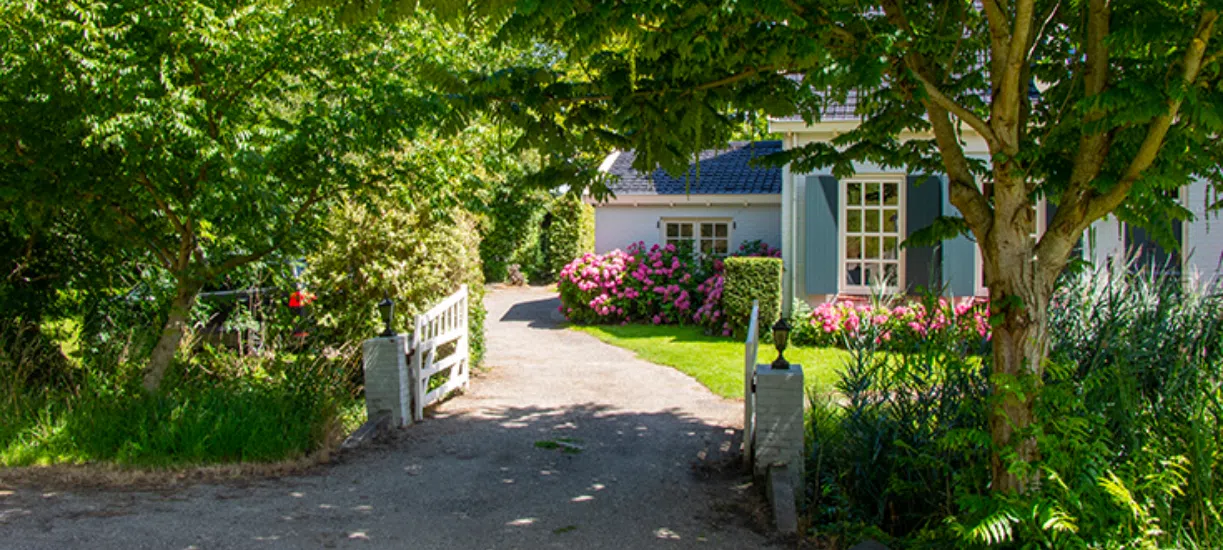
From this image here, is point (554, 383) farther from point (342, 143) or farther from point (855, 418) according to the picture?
point (855, 418)

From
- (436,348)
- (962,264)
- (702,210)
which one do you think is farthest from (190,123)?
(702,210)

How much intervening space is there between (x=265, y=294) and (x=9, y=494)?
452cm

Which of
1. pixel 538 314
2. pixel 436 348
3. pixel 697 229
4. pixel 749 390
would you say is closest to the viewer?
pixel 749 390

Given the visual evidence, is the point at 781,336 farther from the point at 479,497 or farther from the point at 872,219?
the point at 872,219

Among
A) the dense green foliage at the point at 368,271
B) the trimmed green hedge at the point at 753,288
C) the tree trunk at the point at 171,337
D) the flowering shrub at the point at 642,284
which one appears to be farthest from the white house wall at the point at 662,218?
the tree trunk at the point at 171,337

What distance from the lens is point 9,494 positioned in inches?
232

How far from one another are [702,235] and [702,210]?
54 cm

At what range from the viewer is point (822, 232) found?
13.0 m

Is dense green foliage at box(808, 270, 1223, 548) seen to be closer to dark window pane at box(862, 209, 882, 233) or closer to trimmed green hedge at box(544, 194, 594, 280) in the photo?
dark window pane at box(862, 209, 882, 233)

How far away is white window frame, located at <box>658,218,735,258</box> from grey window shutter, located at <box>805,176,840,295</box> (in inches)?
156

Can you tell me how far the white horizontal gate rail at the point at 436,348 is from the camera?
884 centimetres

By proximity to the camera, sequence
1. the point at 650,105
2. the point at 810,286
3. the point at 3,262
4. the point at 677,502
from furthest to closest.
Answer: the point at 810,286 < the point at 3,262 < the point at 677,502 < the point at 650,105

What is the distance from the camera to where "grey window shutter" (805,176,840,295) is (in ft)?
42.5

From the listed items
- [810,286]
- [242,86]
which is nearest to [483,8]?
[242,86]
